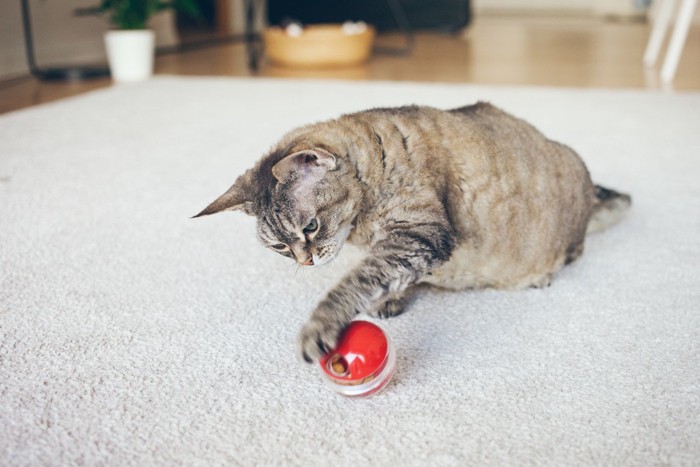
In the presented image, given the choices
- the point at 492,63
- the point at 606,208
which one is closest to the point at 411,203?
the point at 606,208

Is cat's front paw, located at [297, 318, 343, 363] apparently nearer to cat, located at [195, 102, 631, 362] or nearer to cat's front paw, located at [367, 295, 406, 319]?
cat, located at [195, 102, 631, 362]

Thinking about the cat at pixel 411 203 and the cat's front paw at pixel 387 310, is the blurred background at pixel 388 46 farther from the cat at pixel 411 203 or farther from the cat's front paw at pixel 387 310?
the cat's front paw at pixel 387 310

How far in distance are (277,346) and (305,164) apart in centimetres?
31

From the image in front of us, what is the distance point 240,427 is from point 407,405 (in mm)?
236

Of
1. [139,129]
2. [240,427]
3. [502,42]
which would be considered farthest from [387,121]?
[502,42]

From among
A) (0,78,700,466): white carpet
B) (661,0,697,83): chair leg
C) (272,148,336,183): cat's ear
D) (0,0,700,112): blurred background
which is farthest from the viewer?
(0,0,700,112): blurred background

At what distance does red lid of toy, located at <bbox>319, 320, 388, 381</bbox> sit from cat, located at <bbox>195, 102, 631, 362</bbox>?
2 centimetres

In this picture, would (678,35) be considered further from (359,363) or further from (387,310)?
(359,363)

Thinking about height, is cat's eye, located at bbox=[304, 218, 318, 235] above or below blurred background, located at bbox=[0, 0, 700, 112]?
above

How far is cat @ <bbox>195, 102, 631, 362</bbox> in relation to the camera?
1102mm

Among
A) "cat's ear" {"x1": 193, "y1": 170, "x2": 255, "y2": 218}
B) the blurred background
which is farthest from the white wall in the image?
"cat's ear" {"x1": 193, "y1": 170, "x2": 255, "y2": 218}

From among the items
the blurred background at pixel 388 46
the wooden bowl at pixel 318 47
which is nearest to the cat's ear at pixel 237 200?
the blurred background at pixel 388 46

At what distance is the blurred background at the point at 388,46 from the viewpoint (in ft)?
12.2

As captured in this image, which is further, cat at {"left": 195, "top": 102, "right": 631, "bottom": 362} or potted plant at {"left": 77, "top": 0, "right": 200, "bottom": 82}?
potted plant at {"left": 77, "top": 0, "right": 200, "bottom": 82}
